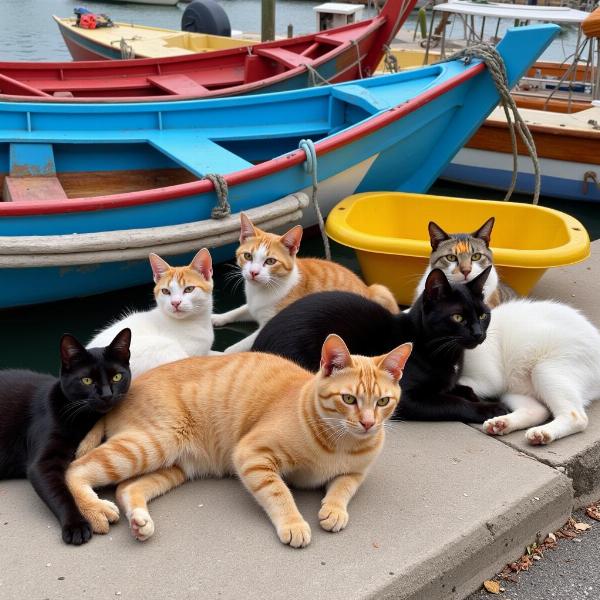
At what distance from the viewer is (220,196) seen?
4.79m

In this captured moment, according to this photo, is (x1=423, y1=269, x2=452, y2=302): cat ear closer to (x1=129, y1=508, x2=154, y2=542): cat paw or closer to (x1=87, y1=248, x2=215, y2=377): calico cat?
(x1=87, y1=248, x2=215, y2=377): calico cat

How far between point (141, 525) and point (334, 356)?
87cm

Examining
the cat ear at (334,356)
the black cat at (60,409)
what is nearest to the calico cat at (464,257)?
the cat ear at (334,356)

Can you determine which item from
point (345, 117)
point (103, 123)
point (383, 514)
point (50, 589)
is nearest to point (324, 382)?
point (383, 514)

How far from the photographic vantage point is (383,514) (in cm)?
269

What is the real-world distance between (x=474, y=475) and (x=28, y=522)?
68.0 inches

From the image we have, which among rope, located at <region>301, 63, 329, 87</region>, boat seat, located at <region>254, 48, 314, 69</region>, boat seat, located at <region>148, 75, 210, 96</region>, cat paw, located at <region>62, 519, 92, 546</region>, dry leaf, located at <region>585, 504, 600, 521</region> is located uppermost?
boat seat, located at <region>254, 48, 314, 69</region>

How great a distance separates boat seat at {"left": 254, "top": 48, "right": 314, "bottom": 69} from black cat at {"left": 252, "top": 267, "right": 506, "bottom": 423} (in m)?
4.93

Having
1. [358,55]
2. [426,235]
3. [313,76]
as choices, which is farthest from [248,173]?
[358,55]

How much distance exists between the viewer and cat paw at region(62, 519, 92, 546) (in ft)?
8.08

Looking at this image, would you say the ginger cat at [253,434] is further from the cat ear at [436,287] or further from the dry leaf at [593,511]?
the dry leaf at [593,511]

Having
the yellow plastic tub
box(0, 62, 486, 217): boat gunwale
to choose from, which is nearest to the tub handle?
box(0, 62, 486, 217): boat gunwale

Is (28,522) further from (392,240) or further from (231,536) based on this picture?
(392,240)

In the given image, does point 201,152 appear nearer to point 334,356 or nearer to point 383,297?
point 383,297
